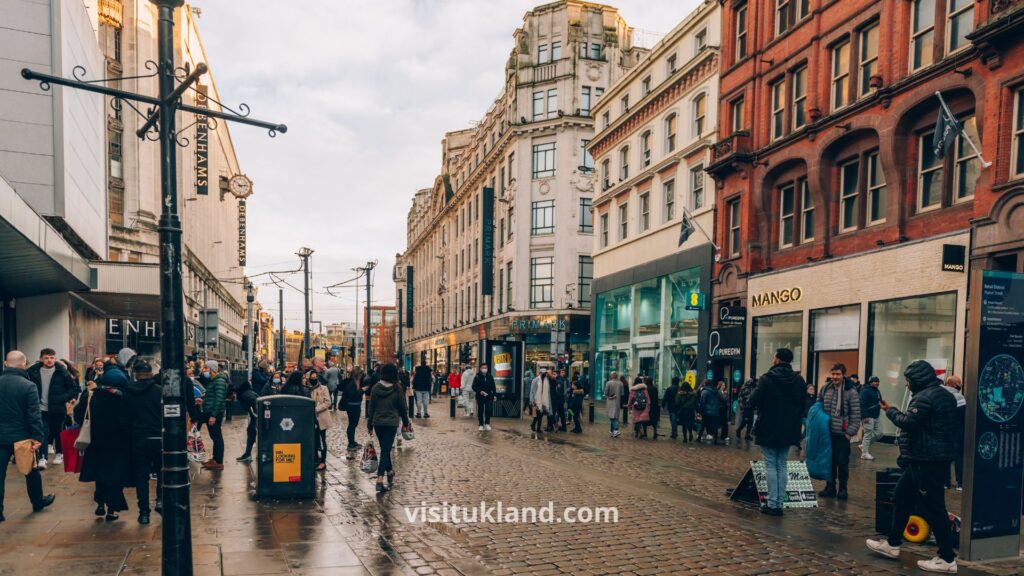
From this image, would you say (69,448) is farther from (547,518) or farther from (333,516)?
(547,518)

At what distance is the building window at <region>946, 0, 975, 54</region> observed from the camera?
15.7 meters

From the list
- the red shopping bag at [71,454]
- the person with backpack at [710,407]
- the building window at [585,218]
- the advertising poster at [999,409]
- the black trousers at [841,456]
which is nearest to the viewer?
the advertising poster at [999,409]

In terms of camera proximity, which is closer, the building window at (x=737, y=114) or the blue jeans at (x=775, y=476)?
the blue jeans at (x=775, y=476)

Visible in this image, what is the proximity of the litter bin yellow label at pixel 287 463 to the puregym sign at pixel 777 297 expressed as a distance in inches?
649

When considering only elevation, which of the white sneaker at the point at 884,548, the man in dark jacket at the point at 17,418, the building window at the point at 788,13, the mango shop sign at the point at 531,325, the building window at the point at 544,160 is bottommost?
the mango shop sign at the point at 531,325

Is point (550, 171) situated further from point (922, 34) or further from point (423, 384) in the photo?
point (922, 34)

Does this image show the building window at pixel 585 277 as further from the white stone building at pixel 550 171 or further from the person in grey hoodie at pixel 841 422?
the person in grey hoodie at pixel 841 422

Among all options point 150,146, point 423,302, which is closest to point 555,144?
point 150,146

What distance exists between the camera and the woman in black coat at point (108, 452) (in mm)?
7332

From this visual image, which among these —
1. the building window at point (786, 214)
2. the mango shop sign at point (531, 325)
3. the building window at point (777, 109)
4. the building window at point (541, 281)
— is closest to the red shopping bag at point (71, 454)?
the building window at point (786, 214)

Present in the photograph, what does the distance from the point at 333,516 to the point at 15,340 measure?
1507 cm

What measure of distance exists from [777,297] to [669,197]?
8276mm

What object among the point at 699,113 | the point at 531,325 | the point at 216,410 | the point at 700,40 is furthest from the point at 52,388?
the point at 531,325

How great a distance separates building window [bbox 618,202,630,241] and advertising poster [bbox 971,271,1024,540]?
26421 millimetres
